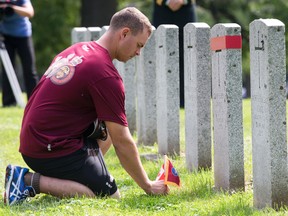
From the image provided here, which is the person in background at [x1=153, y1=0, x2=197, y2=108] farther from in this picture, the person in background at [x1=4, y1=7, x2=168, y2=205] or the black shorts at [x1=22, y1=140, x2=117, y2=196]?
the black shorts at [x1=22, y1=140, x2=117, y2=196]

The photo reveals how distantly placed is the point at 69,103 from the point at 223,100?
3.59 feet

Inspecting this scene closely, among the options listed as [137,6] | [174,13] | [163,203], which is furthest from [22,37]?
[137,6]

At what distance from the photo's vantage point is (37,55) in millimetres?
34719

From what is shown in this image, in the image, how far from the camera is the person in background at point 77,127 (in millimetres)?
6012

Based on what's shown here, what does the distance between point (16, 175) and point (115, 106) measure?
0.94 meters

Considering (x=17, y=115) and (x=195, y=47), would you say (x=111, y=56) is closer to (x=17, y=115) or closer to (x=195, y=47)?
(x=195, y=47)

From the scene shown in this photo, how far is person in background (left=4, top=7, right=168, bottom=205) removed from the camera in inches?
237

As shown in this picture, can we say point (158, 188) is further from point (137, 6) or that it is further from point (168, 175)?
point (137, 6)

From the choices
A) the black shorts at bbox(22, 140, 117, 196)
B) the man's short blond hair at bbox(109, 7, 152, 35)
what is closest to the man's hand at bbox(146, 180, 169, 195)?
the black shorts at bbox(22, 140, 117, 196)

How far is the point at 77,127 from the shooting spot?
20.1 ft

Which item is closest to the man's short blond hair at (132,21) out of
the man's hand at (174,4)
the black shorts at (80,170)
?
the black shorts at (80,170)

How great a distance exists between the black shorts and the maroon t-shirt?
0.05m

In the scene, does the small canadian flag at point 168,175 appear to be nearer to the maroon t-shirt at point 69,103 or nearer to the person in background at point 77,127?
the person in background at point 77,127

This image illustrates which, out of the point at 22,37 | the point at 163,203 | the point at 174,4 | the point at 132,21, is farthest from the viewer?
the point at 22,37
